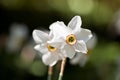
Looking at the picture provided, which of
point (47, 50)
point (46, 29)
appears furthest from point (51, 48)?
point (46, 29)

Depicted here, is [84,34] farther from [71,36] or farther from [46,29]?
[46,29]

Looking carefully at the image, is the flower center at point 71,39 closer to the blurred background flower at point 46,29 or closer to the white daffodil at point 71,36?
the white daffodil at point 71,36

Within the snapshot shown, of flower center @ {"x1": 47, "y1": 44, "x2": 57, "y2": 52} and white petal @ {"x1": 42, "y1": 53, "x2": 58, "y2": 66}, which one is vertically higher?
flower center @ {"x1": 47, "y1": 44, "x2": 57, "y2": 52}

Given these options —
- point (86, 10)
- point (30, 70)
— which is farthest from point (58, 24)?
point (86, 10)

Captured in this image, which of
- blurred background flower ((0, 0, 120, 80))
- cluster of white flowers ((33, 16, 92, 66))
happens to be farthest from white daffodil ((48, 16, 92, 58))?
blurred background flower ((0, 0, 120, 80))

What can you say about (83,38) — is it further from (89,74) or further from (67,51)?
(89,74)

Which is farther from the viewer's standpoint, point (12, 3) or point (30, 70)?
point (12, 3)

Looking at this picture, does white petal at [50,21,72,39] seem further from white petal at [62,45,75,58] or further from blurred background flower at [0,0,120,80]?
blurred background flower at [0,0,120,80]

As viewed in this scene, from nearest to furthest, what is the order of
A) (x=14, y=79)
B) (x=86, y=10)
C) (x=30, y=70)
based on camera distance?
(x=14, y=79)
(x=30, y=70)
(x=86, y=10)
